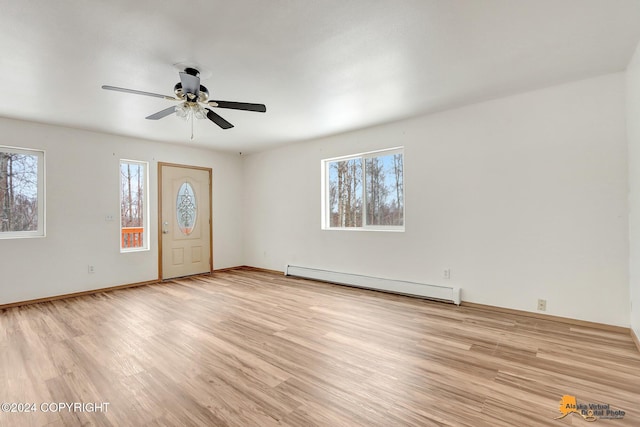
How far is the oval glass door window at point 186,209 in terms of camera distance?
228 inches

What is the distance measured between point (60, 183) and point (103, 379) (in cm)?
361

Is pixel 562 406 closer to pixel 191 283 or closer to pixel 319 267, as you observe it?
pixel 319 267

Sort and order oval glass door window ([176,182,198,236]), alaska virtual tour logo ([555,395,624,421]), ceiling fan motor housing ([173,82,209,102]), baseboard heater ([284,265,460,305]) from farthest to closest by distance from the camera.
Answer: oval glass door window ([176,182,198,236]) < baseboard heater ([284,265,460,305]) < ceiling fan motor housing ([173,82,209,102]) < alaska virtual tour logo ([555,395,624,421])

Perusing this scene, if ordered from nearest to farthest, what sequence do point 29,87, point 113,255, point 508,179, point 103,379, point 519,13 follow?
point 519,13, point 103,379, point 29,87, point 508,179, point 113,255

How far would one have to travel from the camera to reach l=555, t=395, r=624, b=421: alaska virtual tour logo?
1742mm

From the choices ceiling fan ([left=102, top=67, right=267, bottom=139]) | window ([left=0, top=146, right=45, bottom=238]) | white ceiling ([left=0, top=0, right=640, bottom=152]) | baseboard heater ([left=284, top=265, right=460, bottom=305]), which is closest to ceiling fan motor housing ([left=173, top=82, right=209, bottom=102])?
ceiling fan ([left=102, top=67, right=267, bottom=139])

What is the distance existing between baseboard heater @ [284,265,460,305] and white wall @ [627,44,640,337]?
1.59 meters

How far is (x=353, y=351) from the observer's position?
8.48ft

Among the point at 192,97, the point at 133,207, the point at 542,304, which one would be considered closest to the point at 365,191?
the point at 542,304

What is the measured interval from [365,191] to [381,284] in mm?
1510

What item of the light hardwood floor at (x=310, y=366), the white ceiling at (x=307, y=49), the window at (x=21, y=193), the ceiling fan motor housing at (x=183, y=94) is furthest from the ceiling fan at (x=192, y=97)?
the window at (x=21, y=193)

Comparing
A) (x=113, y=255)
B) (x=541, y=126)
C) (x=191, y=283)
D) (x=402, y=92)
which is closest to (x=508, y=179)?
(x=541, y=126)

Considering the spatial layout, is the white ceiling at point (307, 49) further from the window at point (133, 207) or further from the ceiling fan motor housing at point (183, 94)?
the window at point (133, 207)

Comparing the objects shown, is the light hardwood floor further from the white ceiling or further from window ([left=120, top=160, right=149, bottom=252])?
the white ceiling
